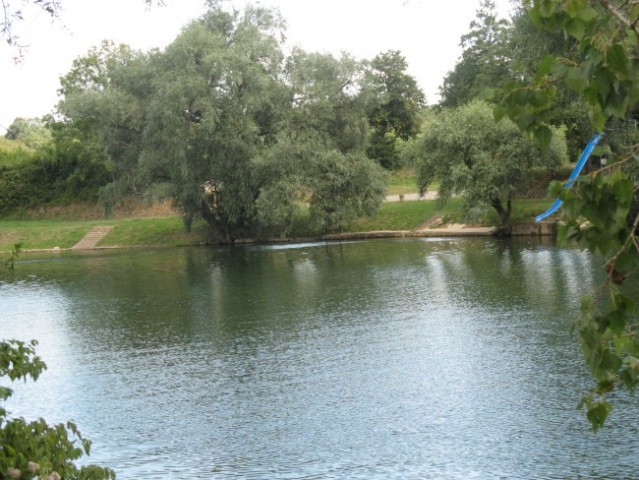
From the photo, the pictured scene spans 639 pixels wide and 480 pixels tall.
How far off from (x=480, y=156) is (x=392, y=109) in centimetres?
2304

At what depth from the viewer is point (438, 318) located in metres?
17.5

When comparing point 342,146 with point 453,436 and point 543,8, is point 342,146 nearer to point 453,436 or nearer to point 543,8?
point 453,436

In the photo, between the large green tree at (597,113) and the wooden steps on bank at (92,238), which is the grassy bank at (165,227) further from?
the large green tree at (597,113)

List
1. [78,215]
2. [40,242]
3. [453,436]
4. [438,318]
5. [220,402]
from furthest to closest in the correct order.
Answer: [78,215] < [40,242] < [438,318] < [220,402] < [453,436]

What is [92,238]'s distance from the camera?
1827 inches

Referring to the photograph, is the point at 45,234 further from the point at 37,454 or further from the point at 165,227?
the point at 37,454

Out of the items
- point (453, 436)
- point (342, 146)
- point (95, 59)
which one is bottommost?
point (453, 436)

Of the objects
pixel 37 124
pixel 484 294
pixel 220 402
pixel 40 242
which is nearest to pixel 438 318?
pixel 484 294

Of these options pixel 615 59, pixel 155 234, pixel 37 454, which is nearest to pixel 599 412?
pixel 615 59

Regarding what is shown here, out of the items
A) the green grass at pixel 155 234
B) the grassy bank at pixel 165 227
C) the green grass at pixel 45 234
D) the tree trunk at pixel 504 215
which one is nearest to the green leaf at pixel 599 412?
the tree trunk at pixel 504 215

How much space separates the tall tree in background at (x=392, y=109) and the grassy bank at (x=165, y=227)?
9.58 m

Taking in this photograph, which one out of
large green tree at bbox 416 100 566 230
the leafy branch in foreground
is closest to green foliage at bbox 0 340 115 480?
the leafy branch in foreground

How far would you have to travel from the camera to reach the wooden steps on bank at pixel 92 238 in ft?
149

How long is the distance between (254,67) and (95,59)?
23.8 meters
